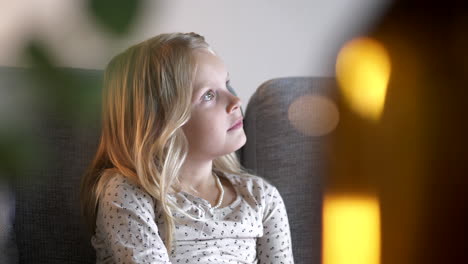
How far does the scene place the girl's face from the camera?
3.64 ft

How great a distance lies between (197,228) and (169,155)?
144 millimetres

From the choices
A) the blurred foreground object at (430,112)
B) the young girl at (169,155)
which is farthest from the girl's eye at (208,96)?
the blurred foreground object at (430,112)

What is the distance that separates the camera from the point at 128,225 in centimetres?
102

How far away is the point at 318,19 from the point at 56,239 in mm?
738

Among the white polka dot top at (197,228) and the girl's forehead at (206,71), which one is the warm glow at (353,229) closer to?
the white polka dot top at (197,228)

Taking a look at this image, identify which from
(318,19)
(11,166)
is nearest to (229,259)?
(318,19)

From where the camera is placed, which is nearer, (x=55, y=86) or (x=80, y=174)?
(x=55, y=86)

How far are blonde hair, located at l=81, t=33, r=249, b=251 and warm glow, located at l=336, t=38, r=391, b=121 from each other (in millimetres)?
488

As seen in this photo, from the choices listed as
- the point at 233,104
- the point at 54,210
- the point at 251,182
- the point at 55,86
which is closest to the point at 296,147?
the point at 251,182

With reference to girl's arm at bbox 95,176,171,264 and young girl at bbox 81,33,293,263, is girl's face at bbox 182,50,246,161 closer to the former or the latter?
young girl at bbox 81,33,293,263

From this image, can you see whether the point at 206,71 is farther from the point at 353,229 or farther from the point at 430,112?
the point at 430,112

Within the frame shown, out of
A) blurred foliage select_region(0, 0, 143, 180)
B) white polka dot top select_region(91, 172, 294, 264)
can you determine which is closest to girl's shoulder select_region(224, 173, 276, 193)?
white polka dot top select_region(91, 172, 294, 264)

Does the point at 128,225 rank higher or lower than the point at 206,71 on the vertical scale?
lower

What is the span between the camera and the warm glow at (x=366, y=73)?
47cm
